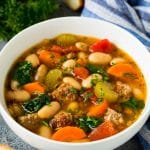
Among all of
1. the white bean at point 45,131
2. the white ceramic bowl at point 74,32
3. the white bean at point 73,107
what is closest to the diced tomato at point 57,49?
the white ceramic bowl at point 74,32

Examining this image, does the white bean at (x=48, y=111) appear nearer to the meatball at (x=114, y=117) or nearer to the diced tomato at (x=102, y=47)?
the meatball at (x=114, y=117)

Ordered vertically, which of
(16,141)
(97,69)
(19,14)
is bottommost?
(16,141)

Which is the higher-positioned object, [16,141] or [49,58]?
[49,58]

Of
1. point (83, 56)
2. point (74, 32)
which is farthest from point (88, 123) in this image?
point (74, 32)

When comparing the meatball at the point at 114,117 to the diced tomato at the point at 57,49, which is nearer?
the meatball at the point at 114,117

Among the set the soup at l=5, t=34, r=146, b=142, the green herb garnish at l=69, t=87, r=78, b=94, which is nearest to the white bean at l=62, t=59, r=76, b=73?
the soup at l=5, t=34, r=146, b=142

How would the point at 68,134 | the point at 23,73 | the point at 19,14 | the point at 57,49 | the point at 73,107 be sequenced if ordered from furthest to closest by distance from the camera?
the point at 19,14 → the point at 57,49 → the point at 23,73 → the point at 73,107 → the point at 68,134

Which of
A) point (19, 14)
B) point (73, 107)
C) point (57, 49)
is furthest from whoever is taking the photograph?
point (19, 14)

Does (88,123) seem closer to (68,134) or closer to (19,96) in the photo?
(68,134)
